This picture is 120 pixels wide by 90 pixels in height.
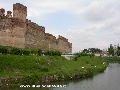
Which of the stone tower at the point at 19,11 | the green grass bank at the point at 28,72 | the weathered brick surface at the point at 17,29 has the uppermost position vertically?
the stone tower at the point at 19,11

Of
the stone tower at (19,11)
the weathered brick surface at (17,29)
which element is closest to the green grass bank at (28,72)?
the weathered brick surface at (17,29)

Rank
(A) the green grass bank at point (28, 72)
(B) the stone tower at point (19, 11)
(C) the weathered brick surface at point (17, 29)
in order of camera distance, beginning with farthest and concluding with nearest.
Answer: (B) the stone tower at point (19, 11) < (C) the weathered brick surface at point (17, 29) < (A) the green grass bank at point (28, 72)

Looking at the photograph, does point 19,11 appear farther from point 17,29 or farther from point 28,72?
point 28,72

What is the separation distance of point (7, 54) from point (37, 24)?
1870 centimetres

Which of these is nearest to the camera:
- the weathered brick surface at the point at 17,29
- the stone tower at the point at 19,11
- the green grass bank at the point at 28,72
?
the green grass bank at the point at 28,72

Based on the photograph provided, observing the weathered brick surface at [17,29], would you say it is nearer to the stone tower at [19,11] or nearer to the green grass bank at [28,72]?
the stone tower at [19,11]

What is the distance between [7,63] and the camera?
2112 cm

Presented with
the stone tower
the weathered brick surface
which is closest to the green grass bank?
the weathered brick surface

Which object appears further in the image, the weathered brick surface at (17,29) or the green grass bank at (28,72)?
the weathered brick surface at (17,29)

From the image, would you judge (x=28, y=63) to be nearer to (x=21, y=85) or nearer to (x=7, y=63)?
(x=7, y=63)

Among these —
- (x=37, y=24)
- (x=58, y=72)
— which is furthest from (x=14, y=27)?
(x=58, y=72)

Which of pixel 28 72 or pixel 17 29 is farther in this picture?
pixel 17 29

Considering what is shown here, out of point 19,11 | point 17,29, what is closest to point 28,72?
point 17,29

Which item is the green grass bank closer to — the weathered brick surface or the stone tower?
the weathered brick surface
